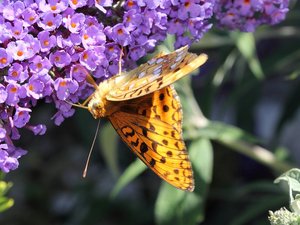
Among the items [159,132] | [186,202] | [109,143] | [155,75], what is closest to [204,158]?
[186,202]

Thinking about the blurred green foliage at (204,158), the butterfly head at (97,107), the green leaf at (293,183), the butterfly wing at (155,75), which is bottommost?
the blurred green foliage at (204,158)

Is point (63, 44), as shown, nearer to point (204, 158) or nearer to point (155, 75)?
point (155, 75)

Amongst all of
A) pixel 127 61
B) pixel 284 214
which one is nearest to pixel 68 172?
pixel 127 61

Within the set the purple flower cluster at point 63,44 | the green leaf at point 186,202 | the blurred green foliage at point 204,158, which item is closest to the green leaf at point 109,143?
the blurred green foliage at point 204,158

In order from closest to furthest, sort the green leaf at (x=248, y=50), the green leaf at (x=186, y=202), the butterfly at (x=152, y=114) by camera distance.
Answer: the butterfly at (x=152, y=114) < the green leaf at (x=186, y=202) < the green leaf at (x=248, y=50)

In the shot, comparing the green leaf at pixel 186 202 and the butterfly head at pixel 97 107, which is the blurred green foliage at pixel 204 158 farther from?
the butterfly head at pixel 97 107

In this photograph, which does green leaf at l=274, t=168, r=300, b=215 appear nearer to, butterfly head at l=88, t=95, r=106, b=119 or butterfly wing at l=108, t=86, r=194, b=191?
butterfly wing at l=108, t=86, r=194, b=191
